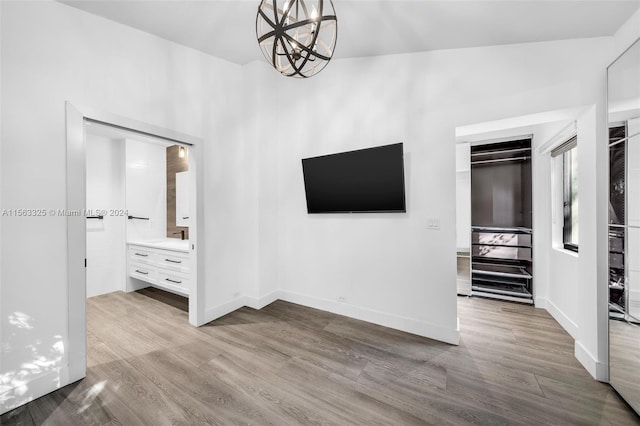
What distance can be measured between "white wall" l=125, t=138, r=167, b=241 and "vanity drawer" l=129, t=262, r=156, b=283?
1.59ft

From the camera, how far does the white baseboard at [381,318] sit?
7.90 ft

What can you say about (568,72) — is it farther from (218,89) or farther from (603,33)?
(218,89)

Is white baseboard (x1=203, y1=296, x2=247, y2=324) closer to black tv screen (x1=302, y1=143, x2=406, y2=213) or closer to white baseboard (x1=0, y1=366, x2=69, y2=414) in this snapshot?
white baseboard (x1=0, y1=366, x2=69, y2=414)

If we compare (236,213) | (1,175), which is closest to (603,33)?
(236,213)

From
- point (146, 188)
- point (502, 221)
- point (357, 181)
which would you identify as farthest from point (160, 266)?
point (502, 221)

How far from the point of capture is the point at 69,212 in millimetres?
1843

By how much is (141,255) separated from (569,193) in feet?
19.0

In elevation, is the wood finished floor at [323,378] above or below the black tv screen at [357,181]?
below

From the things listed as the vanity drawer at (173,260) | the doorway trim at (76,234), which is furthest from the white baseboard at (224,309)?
the doorway trim at (76,234)

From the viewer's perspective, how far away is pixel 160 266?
3.46 meters

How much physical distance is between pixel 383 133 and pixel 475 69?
973 mm

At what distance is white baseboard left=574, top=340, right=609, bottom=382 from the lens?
72.6 inches

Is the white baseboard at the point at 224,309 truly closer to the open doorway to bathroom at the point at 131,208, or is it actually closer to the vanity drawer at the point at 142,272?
the open doorway to bathroom at the point at 131,208

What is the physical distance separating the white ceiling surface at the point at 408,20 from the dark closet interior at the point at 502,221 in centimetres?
182
